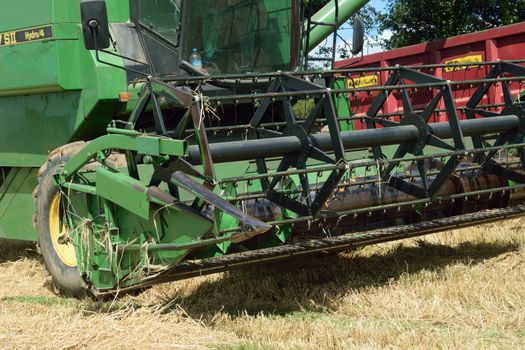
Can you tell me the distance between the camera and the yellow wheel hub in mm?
4367

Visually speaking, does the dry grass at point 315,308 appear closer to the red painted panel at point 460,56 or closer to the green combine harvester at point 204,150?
the green combine harvester at point 204,150

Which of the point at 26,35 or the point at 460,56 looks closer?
the point at 26,35

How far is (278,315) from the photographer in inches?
144

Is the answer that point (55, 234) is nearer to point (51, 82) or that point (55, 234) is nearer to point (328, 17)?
point (51, 82)

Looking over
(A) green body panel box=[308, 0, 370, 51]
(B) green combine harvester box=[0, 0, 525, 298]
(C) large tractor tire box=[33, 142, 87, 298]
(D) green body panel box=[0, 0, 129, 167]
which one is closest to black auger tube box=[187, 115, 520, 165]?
(B) green combine harvester box=[0, 0, 525, 298]

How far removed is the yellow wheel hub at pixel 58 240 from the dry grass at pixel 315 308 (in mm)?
256

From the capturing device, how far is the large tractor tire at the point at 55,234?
4.30m

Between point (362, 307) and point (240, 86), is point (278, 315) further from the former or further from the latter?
point (240, 86)

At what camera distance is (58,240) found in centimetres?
436

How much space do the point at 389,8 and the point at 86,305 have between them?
13.7 metres

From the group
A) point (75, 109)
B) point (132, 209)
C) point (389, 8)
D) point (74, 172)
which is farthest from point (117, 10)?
point (389, 8)

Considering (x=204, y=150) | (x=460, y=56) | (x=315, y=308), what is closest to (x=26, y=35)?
(x=204, y=150)

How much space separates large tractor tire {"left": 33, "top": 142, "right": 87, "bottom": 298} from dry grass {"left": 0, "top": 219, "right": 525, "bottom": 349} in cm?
13

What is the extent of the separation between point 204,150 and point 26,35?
7.49 ft
